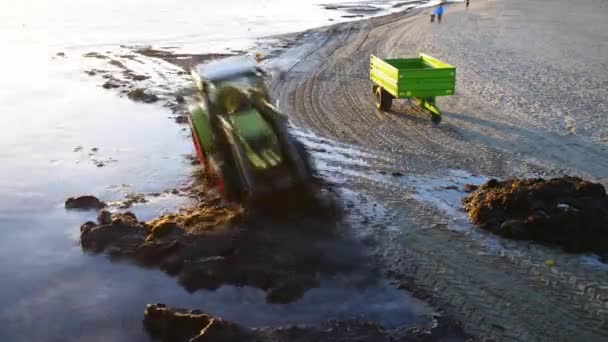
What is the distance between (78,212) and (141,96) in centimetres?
729

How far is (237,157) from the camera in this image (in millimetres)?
7422

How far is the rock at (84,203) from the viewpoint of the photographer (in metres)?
8.52

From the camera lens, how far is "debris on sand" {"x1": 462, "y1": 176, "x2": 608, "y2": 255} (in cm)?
667

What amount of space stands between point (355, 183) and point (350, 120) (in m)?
3.77

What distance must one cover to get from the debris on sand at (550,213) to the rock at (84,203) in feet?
19.0

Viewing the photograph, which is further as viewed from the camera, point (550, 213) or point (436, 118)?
point (436, 118)

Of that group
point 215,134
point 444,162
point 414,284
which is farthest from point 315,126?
point 414,284

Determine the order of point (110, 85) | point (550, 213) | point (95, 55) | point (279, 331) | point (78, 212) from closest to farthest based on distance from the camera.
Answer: point (279, 331)
point (550, 213)
point (78, 212)
point (110, 85)
point (95, 55)

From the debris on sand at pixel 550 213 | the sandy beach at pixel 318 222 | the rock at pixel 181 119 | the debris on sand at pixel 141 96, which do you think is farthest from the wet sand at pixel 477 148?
the debris on sand at pixel 141 96

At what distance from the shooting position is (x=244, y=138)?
24.2 ft

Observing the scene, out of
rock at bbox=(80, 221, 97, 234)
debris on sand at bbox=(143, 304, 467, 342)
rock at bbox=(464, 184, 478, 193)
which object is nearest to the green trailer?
rock at bbox=(464, 184, 478, 193)

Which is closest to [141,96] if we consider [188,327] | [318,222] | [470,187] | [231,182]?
[231,182]

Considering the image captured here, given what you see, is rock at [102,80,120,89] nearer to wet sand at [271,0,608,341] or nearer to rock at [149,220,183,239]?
wet sand at [271,0,608,341]

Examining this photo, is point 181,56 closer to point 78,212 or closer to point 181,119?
point 181,119
